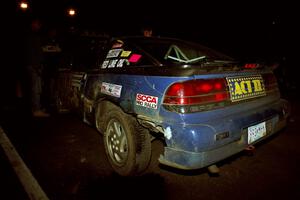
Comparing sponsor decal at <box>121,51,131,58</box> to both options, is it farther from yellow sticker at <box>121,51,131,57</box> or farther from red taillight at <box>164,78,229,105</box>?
red taillight at <box>164,78,229,105</box>

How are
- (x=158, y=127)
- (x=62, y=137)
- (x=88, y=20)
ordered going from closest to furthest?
(x=158, y=127) < (x=62, y=137) < (x=88, y=20)

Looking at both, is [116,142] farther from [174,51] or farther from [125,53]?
[174,51]

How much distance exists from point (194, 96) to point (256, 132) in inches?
31.5

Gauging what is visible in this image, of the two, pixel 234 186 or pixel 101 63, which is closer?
pixel 234 186

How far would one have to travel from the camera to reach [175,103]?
211 cm

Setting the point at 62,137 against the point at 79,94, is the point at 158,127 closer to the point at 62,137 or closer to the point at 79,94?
the point at 79,94

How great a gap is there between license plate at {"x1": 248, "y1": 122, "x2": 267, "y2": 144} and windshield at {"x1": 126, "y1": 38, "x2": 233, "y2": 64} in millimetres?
881

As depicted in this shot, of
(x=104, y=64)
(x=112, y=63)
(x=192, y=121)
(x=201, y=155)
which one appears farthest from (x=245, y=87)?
(x=104, y=64)

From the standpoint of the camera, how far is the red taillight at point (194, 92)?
2.09m

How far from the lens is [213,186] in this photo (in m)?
2.50

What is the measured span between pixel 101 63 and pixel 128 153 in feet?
4.59

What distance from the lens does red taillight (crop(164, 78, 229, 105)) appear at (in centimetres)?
209

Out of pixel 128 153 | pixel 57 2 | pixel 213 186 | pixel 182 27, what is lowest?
pixel 213 186

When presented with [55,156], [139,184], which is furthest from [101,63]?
[139,184]
